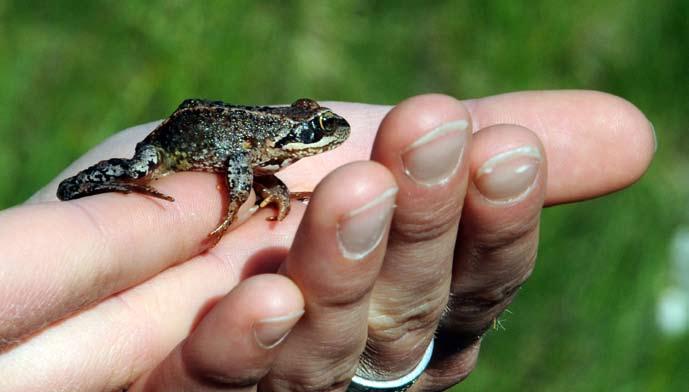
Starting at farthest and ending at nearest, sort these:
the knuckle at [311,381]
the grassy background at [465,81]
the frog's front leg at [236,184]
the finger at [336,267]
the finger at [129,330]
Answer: the grassy background at [465,81]
the frog's front leg at [236,184]
the knuckle at [311,381]
the finger at [129,330]
the finger at [336,267]

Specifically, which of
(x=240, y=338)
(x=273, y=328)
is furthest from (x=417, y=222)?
(x=240, y=338)

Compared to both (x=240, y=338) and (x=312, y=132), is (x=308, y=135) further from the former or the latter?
(x=240, y=338)

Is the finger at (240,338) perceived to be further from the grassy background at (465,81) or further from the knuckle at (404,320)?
the grassy background at (465,81)

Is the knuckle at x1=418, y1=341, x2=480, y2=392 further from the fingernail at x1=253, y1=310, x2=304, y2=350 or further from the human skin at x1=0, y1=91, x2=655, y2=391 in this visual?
the fingernail at x1=253, y1=310, x2=304, y2=350

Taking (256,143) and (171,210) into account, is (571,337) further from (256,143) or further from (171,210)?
(171,210)

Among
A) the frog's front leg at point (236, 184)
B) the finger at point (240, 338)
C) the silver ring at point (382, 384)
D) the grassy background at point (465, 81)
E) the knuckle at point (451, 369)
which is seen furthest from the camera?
the grassy background at point (465, 81)

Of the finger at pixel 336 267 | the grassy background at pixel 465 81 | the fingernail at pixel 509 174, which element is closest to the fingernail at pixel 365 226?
the finger at pixel 336 267
